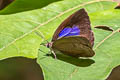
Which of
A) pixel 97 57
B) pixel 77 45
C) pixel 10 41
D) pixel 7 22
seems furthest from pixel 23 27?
pixel 97 57

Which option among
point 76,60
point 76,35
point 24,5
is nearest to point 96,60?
point 76,60

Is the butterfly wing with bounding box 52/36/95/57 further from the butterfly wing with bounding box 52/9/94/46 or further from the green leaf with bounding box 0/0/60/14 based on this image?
the green leaf with bounding box 0/0/60/14

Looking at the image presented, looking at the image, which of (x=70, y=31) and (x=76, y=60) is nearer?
(x=76, y=60)

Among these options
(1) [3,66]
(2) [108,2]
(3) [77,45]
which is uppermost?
(2) [108,2]

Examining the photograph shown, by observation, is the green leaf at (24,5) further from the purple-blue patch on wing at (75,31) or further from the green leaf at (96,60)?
the purple-blue patch on wing at (75,31)

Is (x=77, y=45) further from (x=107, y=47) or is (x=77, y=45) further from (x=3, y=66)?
(x=3, y=66)

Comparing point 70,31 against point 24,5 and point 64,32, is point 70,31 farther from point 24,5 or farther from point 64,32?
point 24,5
